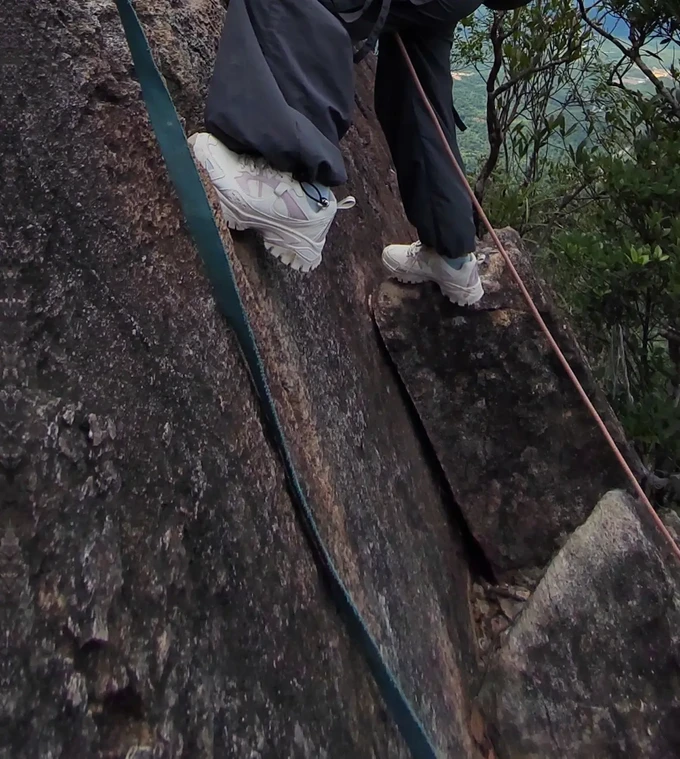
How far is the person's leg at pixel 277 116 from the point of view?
1454 mm

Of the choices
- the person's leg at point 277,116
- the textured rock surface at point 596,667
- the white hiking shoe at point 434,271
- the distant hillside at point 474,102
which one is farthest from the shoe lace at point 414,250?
the distant hillside at point 474,102

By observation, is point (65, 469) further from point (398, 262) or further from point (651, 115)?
point (651, 115)

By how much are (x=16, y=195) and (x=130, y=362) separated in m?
0.29

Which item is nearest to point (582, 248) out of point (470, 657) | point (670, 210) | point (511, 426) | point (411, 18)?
point (670, 210)

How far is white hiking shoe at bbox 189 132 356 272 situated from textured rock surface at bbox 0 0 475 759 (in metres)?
0.09

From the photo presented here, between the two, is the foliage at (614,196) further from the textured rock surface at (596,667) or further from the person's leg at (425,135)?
the person's leg at (425,135)

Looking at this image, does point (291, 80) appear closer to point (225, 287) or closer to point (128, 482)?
point (225, 287)

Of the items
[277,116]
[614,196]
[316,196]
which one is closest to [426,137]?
[316,196]

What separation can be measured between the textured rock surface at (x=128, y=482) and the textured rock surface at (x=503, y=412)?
1080mm

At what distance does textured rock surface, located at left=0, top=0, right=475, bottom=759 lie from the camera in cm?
94

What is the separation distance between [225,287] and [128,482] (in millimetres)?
391

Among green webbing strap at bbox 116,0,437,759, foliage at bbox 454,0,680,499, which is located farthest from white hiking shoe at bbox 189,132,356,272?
foliage at bbox 454,0,680,499

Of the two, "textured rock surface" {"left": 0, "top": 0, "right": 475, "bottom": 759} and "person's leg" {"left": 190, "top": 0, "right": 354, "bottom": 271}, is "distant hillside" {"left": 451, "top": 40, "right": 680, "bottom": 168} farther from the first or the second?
"textured rock surface" {"left": 0, "top": 0, "right": 475, "bottom": 759}

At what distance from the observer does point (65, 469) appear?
0.98m
